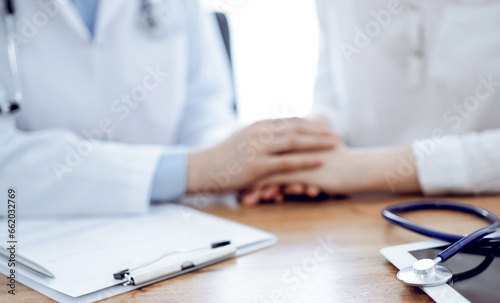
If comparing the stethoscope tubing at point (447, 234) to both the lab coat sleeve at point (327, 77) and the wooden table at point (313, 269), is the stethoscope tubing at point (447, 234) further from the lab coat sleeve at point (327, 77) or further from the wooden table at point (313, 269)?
the lab coat sleeve at point (327, 77)

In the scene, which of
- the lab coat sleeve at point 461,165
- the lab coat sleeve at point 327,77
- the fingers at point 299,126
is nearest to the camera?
the lab coat sleeve at point 461,165

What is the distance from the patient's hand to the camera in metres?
0.65

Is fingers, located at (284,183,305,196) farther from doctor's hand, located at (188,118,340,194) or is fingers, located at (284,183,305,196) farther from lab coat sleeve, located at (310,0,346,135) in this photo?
lab coat sleeve, located at (310,0,346,135)

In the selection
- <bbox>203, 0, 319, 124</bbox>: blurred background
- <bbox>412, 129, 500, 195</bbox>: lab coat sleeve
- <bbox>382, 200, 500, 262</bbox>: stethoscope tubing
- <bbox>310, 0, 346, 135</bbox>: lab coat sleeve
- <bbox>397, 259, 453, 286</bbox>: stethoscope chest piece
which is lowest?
<bbox>397, 259, 453, 286</bbox>: stethoscope chest piece

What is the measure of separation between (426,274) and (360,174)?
1.10ft

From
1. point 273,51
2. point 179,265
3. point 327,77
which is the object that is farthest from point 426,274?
point 273,51

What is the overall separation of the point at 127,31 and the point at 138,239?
0.53 m

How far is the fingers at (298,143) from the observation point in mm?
703

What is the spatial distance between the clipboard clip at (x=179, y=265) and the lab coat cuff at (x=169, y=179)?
0.77 ft

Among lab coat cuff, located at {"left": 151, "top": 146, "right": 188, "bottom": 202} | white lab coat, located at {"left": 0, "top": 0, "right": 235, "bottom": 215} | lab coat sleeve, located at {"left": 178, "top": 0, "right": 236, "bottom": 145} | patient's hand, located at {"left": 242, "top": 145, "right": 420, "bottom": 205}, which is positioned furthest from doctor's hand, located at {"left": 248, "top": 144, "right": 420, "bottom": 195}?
lab coat sleeve, located at {"left": 178, "top": 0, "right": 236, "bottom": 145}

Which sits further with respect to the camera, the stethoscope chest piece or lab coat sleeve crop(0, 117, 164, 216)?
lab coat sleeve crop(0, 117, 164, 216)

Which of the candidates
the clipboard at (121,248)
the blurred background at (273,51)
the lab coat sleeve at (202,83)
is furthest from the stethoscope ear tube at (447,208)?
the blurred background at (273,51)

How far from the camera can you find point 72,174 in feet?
2.11

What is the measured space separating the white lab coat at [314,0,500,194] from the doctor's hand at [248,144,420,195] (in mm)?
14
